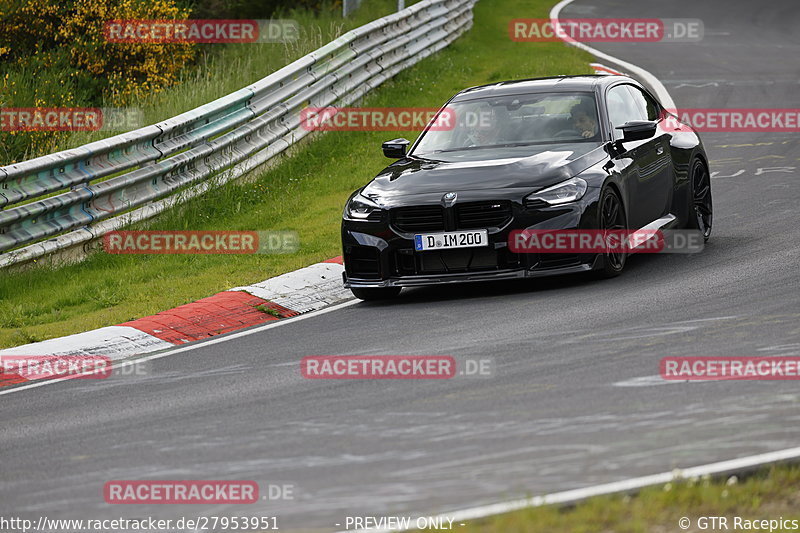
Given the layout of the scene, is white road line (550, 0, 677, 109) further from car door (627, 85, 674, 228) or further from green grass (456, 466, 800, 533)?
green grass (456, 466, 800, 533)

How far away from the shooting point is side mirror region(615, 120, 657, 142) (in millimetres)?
10633

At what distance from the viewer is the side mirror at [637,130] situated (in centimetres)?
1063

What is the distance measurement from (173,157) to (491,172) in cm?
479

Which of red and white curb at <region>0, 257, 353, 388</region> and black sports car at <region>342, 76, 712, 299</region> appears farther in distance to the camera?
black sports car at <region>342, 76, 712, 299</region>

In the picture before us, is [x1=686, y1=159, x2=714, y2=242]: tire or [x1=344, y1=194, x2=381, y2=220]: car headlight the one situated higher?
[x1=344, y1=194, x2=381, y2=220]: car headlight

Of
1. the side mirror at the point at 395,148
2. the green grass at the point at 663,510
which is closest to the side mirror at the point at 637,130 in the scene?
the side mirror at the point at 395,148

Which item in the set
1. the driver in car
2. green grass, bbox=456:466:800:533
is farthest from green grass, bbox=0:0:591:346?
green grass, bbox=456:466:800:533

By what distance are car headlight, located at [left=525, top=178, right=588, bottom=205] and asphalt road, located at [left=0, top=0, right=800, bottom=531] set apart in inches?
27.6

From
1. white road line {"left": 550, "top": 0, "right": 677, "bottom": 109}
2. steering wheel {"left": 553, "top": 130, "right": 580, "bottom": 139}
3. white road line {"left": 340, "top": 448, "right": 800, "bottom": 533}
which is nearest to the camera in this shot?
white road line {"left": 340, "top": 448, "right": 800, "bottom": 533}

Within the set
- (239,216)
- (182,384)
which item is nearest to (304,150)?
(239,216)

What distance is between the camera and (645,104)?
1208 cm

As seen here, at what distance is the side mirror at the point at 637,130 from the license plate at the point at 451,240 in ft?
5.26

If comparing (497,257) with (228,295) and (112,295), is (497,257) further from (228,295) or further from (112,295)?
(112,295)

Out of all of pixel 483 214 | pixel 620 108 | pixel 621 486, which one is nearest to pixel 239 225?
pixel 620 108
